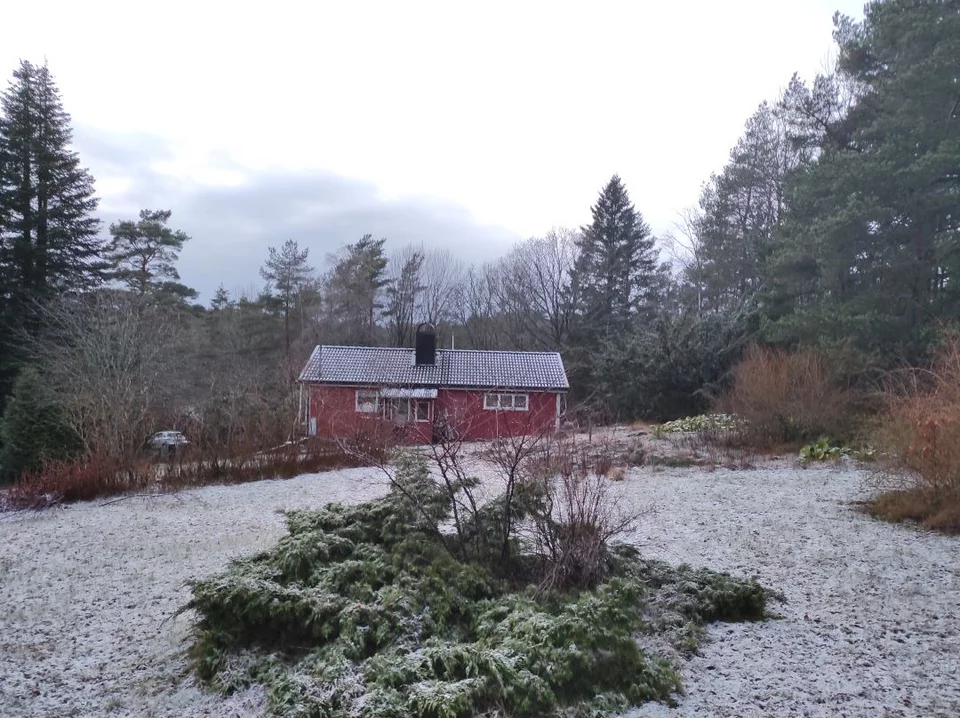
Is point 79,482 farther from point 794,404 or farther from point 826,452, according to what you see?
point 794,404

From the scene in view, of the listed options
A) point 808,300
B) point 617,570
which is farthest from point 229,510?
point 808,300

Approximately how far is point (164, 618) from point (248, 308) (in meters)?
31.4

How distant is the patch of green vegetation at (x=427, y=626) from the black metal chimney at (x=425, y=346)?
1702cm

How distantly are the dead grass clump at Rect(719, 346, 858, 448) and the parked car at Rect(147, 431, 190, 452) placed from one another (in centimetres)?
1032

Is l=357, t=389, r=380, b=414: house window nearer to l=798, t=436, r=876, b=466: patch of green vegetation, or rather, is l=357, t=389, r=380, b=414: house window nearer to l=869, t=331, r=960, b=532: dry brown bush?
l=798, t=436, r=876, b=466: patch of green vegetation

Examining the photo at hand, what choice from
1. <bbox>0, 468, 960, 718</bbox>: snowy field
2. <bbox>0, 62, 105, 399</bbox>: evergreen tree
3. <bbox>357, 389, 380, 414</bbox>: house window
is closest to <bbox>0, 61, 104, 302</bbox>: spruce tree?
<bbox>0, 62, 105, 399</bbox>: evergreen tree

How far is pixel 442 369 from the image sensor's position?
21500 mm

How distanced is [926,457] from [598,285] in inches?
1087

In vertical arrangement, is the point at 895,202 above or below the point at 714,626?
above

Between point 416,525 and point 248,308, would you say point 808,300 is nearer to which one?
point 416,525

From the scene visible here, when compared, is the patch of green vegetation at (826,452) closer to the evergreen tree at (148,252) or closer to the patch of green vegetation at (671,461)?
the patch of green vegetation at (671,461)

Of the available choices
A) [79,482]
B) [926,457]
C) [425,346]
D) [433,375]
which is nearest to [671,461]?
[926,457]

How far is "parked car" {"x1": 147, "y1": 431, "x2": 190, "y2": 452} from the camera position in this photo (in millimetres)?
11633

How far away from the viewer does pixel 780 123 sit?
1071 inches
